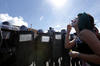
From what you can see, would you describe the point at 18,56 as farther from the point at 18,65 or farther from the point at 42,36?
the point at 42,36

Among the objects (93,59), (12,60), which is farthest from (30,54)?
(93,59)

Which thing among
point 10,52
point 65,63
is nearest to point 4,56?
point 10,52

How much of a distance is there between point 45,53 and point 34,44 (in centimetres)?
41

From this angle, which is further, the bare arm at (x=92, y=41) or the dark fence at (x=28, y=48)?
the dark fence at (x=28, y=48)

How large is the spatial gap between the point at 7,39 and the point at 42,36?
0.78 metres

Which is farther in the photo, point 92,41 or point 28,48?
point 28,48

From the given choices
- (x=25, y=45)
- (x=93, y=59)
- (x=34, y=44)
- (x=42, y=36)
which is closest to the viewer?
(x=93, y=59)

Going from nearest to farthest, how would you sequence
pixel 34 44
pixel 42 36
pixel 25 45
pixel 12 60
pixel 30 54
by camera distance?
pixel 12 60, pixel 25 45, pixel 30 54, pixel 34 44, pixel 42 36

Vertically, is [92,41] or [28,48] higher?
[92,41]

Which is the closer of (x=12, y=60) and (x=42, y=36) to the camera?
(x=12, y=60)

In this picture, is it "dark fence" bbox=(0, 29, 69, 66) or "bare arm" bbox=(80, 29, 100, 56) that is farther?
"dark fence" bbox=(0, 29, 69, 66)

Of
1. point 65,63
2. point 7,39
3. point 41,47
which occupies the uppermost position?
point 7,39

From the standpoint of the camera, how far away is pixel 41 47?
1.89 m

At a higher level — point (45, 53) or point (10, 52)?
point (10, 52)
